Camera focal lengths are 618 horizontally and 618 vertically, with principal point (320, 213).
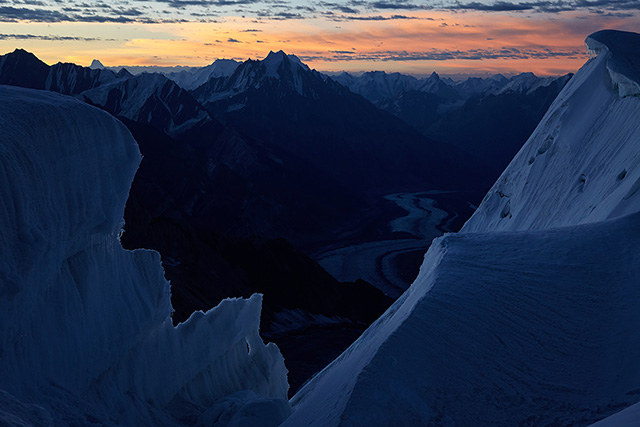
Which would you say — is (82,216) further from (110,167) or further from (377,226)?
(377,226)

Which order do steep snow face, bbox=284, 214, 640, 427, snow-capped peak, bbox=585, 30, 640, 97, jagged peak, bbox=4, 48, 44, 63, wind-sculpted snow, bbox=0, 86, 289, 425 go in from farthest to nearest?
jagged peak, bbox=4, 48, 44, 63, snow-capped peak, bbox=585, 30, 640, 97, steep snow face, bbox=284, 214, 640, 427, wind-sculpted snow, bbox=0, 86, 289, 425

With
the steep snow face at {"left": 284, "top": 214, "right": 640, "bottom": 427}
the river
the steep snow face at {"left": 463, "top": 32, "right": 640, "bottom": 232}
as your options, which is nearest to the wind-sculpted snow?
the steep snow face at {"left": 284, "top": 214, "right": 640, "bottom": 427}

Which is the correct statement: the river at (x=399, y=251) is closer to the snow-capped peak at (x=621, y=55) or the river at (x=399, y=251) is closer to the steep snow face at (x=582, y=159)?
the steep snow face at (x=582, y=159)

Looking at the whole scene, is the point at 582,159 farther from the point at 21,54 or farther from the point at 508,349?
the point at 21,54

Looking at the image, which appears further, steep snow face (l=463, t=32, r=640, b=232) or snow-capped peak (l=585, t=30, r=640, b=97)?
snow-capped peak (l=585, t=30, r=640, b=97)

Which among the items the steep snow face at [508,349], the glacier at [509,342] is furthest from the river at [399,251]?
the steep snow face at [508,349]

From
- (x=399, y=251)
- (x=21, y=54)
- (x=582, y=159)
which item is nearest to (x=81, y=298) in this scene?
(x=582, y=159)

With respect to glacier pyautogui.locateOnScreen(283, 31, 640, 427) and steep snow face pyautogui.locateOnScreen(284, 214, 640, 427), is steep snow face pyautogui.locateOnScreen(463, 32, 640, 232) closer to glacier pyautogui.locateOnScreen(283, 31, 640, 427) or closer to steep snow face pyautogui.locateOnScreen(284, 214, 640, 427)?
glacier pyautogui.locateOnScreen(283, 31, 640, 427)
